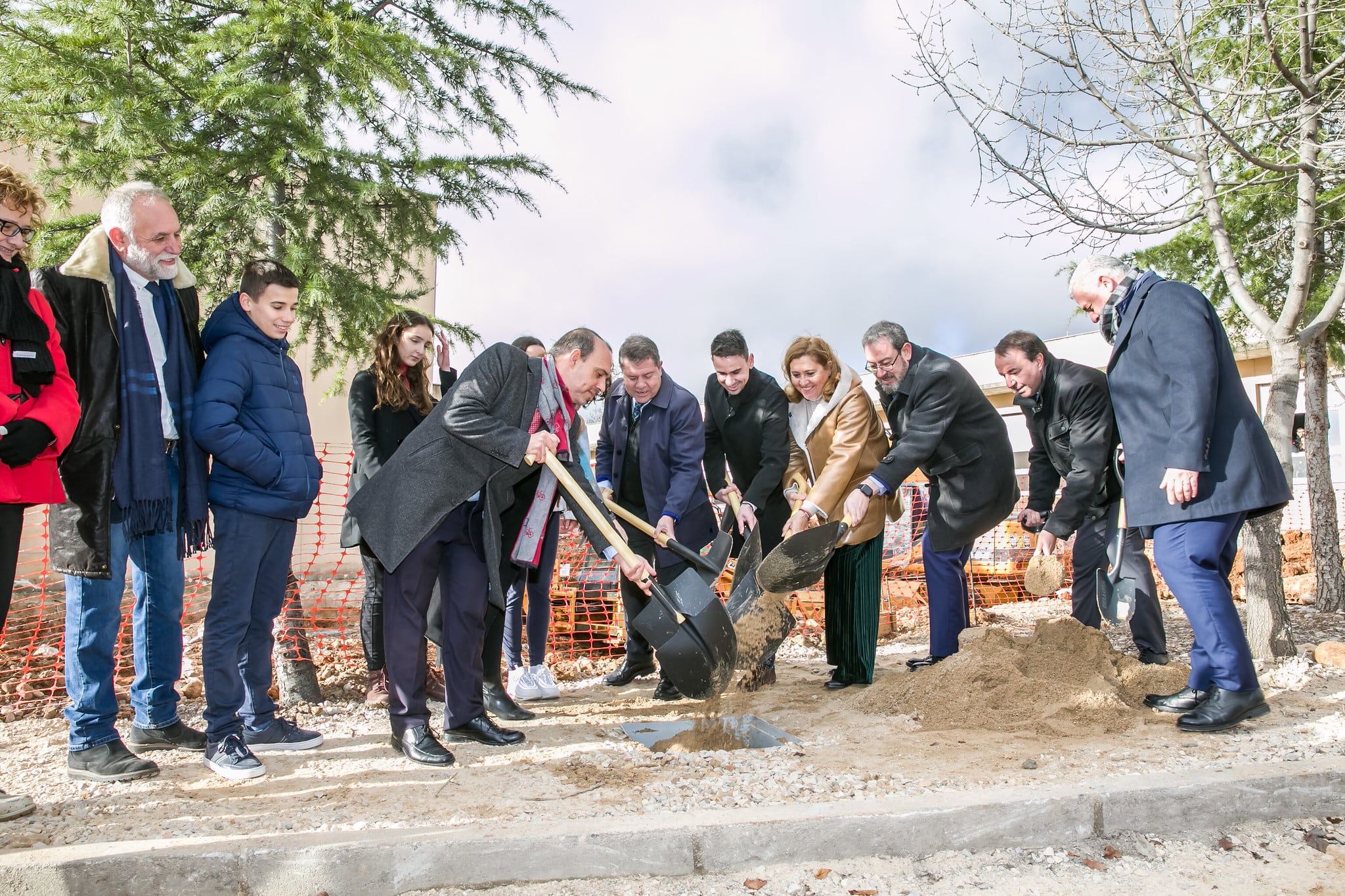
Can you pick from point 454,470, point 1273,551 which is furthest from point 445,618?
point 1273,551

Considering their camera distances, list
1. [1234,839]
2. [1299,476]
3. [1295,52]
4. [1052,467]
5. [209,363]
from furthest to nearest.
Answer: [1299,476]
[1295,52]
[1052,467]
[209,363]
[1234,839]

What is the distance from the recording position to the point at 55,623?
228 inches

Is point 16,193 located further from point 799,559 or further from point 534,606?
point 799,559

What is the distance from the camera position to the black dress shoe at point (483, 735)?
3426 millimetres

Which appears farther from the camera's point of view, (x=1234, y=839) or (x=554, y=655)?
(x=554, y=655)

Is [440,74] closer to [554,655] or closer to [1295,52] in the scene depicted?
[554,655]

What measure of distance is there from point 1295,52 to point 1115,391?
3393 millimetres

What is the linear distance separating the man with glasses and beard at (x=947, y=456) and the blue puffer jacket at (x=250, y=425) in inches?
100

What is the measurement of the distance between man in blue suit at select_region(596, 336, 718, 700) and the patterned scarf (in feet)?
1.93

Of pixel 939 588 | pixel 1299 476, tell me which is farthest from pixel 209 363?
pixel 1299 476

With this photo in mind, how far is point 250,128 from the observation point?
16.4 feet

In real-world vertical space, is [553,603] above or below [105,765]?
above

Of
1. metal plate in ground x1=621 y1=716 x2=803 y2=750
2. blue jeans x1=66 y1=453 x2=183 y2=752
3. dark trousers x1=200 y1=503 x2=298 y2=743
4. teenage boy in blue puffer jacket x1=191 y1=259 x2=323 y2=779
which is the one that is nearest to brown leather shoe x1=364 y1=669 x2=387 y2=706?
teenage boy in blue puffer jacket x1=191 y1=259 x2=323 y2=779

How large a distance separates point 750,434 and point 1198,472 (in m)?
2.03
